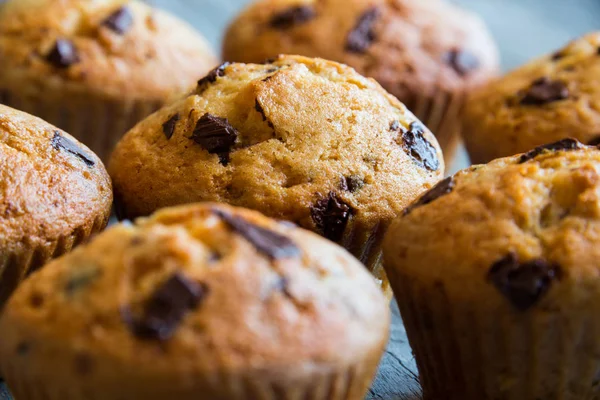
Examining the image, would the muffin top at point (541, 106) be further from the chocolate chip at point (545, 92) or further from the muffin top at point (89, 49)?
the muffin top at point (89, 49)

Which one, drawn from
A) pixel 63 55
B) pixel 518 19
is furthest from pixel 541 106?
pixel 518 19

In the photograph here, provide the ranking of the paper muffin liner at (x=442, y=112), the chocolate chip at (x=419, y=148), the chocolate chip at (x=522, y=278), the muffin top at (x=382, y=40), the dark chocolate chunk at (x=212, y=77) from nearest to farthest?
the chocolate chip at (x=522, y=278)
the chocolate chip at (x=419, y=148)
the dark chocolate chunk at (x=212, y=77)
the muffin top at (x=382, y=40)
the paper muffin liner at (x=442, y=112)

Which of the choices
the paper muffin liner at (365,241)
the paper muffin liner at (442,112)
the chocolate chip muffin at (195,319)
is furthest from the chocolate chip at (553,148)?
the paper muffin liner at (442,112)

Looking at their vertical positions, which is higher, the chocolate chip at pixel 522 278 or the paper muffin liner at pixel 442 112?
the chocolate chip at pixel 522 278

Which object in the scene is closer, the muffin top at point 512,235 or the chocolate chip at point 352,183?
the muffin top at point 512,235

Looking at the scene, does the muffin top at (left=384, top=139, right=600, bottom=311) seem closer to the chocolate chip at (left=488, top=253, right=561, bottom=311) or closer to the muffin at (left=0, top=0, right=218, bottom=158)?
the chocolate chip at (left=488, top=253, right=561, bottom=311)

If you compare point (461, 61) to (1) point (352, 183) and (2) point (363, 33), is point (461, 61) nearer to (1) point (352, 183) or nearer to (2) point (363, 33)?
(2) point (363, 33)

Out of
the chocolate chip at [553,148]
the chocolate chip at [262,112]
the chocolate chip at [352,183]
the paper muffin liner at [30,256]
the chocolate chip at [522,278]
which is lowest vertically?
the paper muffin liner at [30,256]
